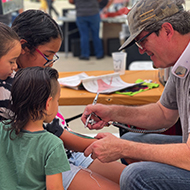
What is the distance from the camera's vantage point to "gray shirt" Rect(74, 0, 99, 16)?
6.48m

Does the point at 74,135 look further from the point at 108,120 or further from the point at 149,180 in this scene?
the point at 149,180

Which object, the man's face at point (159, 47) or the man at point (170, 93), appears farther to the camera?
the man's face at point (159, 47)

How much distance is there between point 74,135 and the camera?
5.36 feet

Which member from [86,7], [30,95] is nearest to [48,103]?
[30,95]

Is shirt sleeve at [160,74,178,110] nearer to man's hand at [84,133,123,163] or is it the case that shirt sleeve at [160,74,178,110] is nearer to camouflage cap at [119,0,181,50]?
camouflage cap at [119,0,181,50]

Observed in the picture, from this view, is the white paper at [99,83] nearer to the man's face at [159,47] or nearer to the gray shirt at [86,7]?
the man's face at [159,47]

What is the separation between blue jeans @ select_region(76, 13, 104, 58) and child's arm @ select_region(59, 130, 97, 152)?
540 cm

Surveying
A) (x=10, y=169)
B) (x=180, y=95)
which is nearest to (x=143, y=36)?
(x=180, y=95)

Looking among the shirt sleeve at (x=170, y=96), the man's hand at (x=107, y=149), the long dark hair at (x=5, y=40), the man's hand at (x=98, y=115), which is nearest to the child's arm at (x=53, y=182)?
the man's hand at (x=107, y=149)

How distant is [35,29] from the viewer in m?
1.63

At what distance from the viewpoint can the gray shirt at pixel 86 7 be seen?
21.2 feet

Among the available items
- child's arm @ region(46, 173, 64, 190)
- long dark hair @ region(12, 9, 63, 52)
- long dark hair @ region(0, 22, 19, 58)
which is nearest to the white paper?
long dark hair @ region(12, 9, 63, 52)

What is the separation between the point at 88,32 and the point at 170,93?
5.38 metres

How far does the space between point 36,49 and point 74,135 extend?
528mm
